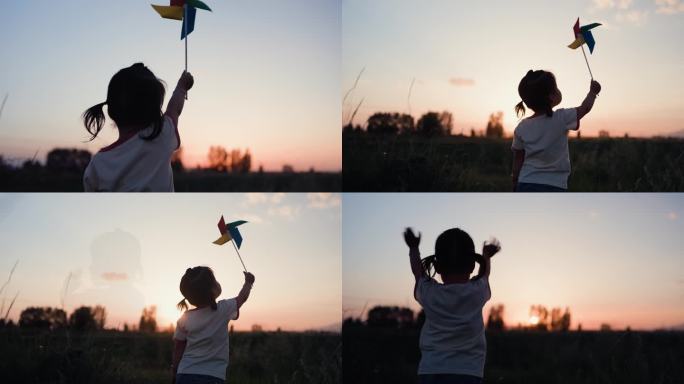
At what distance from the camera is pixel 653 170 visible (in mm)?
3746

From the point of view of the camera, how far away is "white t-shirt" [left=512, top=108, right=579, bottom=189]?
140 inches

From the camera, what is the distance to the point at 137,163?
3.38m

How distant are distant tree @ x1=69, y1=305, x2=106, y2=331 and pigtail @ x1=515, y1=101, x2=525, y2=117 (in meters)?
1.44

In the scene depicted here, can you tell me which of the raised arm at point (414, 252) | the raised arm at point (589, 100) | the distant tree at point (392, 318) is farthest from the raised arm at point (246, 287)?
the raised arm at point (589, 100)

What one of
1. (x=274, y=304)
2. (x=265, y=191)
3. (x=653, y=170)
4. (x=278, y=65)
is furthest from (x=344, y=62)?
(x=653, y=170)

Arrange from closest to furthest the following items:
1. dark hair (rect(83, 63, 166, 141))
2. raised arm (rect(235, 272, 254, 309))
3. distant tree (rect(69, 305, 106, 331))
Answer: dark hair (rect(83, 63, 166, 141)) → raised arm (rect(235, 272, 254, 309)) → distant tree (rect(69, 305, 106, 331))

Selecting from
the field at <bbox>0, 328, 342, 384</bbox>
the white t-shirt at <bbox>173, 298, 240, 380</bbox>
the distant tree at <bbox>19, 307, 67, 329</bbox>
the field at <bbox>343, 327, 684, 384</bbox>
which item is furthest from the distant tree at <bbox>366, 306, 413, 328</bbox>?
the distant tree at <bbox>19, 307, 67, 329</bbox>

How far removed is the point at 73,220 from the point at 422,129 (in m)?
1.14

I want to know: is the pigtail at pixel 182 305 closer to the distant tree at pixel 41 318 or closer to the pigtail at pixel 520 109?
the distant tree at pixel 41 318

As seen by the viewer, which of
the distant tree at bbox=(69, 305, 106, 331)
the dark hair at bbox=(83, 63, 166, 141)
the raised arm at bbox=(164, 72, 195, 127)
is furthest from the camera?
the distant tree at bbox=(69, 305, 106, 331)

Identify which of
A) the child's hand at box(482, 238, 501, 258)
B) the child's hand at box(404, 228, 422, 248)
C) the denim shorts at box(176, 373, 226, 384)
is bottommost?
the denim shorts at box(176, 373, 226, 384)

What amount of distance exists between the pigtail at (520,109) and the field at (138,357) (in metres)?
0.89

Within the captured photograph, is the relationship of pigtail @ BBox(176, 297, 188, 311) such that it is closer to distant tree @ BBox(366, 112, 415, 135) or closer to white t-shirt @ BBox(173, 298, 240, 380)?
white t-shirt @ BBox(173, 298, 240, 380)

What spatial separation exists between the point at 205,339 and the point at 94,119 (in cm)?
78
